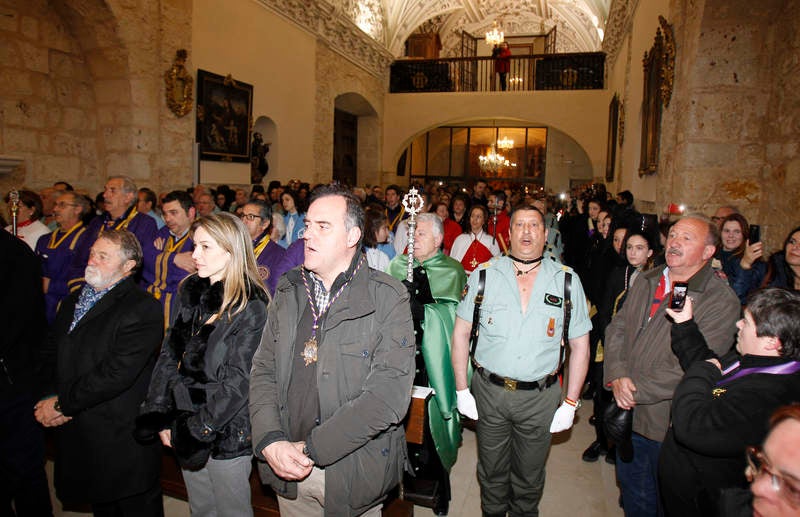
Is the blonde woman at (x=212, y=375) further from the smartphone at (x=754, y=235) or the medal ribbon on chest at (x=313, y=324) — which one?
the smartphone at (x=754, y=235)

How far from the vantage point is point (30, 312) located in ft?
9.32

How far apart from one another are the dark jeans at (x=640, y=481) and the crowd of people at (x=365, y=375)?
0.04ft

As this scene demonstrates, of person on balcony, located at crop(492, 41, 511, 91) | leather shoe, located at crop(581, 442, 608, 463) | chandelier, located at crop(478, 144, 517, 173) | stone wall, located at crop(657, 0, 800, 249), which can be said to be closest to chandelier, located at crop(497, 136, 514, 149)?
chandelier, located at crop(478, 144, 517, 173)

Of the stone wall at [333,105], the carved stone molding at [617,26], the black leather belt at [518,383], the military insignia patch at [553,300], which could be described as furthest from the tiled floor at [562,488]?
the stone wall at [333,105]

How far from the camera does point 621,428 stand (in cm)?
256

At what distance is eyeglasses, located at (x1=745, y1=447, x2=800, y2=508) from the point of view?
1167mm

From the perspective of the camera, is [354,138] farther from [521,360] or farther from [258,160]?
[521,360]

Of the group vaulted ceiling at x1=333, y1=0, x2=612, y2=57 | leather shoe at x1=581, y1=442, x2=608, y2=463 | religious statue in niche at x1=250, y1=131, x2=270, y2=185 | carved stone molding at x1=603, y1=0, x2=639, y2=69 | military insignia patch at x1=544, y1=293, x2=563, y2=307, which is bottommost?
leather shoe at x1=581, y1=442, x2=608, y2=463

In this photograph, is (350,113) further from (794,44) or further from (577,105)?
(794,44)

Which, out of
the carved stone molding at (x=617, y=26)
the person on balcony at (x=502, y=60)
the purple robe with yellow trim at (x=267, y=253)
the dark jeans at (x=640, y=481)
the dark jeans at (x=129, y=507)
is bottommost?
the dark jeans at (x=129, y=507)

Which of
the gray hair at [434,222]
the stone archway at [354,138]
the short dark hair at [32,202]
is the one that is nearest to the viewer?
the gray hair at [434,222]

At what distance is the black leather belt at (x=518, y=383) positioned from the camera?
8.73 ft

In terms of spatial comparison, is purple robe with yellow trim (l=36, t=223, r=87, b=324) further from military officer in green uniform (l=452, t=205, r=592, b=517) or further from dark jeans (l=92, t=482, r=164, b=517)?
military officer in green uniform (l=452, t=205, r=592, b=517)

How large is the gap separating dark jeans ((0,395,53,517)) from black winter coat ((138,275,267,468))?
40.5 inches
